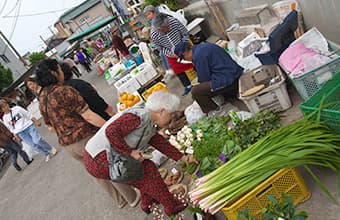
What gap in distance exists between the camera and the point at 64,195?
17.4 ft

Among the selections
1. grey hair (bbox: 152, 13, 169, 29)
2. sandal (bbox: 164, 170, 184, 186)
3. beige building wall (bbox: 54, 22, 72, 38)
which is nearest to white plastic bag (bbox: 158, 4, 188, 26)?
grey hair (bbox: 152, 13, 169, 29)

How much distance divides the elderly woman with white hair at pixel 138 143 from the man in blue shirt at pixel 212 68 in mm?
1371

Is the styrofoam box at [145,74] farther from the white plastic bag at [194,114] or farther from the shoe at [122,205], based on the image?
the shoe at [122,205]

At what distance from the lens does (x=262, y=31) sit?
4301 mm

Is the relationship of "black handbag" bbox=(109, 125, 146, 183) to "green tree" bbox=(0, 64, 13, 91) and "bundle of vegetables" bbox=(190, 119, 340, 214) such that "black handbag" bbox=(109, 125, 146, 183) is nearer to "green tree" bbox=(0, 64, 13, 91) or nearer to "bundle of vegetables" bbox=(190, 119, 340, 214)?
"bundle of vegetables" bbox=(190, 119, 340, 214)

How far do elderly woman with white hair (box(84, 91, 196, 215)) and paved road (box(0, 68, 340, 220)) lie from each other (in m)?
0.89

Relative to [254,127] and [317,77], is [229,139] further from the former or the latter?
[317,77]

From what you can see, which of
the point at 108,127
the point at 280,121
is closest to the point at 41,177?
the point at 108,127

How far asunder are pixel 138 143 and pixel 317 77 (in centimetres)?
189

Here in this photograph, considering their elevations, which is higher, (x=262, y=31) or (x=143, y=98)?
(x=262, y=31)

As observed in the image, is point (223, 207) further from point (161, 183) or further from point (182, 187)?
point (182, 187)

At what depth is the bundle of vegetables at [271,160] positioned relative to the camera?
6.85ft

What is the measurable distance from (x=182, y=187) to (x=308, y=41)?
223cm

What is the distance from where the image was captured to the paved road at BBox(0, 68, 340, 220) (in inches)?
93.1
